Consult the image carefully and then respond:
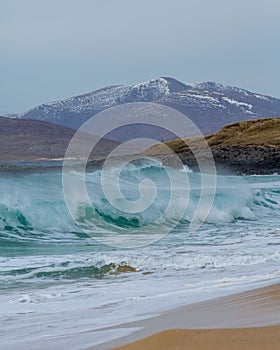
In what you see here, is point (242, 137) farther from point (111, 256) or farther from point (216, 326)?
point (216, 326)

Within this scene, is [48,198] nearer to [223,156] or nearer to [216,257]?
[216,257]

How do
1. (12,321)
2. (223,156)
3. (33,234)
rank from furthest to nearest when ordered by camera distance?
(223,156), (33,234), (12,321)

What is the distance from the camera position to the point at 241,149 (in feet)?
174

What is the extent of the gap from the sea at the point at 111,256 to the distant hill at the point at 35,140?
11251 cm

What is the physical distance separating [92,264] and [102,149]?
5388 inches

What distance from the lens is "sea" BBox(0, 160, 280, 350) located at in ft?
16.4

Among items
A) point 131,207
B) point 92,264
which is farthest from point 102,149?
point 92,264

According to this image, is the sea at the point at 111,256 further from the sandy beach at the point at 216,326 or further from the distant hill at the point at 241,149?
the distant hill at the point at 241,149

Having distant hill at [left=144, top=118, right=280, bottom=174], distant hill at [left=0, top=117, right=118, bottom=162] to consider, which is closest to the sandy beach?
distant hill at [left=144, top=118, right=280, bottom=174]

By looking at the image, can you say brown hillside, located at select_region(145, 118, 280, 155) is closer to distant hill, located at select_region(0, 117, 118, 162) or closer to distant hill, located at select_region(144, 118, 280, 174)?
distant hill, located at select_region(144, 118, 280, 174)

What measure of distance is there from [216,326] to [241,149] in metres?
50.4

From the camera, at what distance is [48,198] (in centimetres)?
1780

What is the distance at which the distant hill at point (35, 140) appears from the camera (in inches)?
5463

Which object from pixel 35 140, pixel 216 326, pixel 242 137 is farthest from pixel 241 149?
pixel 35 140
